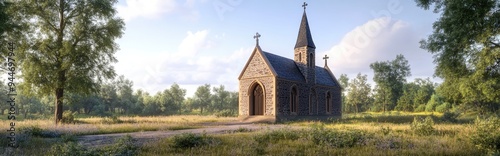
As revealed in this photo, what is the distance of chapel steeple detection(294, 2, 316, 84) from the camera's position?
1305 inches

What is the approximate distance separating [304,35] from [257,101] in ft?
31.4

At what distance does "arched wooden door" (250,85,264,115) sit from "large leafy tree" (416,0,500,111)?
1563cm

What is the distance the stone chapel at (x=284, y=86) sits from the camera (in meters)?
28.6

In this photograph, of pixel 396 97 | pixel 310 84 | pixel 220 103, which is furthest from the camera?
pixel 220 103

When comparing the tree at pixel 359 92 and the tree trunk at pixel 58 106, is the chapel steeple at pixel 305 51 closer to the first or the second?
the tree trunk at pixel 58 106

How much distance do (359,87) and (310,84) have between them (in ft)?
180

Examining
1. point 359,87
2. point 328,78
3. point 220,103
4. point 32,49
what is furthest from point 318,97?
point 220,103

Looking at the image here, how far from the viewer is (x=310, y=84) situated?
33.7 meters

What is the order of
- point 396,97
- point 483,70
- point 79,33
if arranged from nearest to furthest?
point 483,70
point 79,33
point 396,97

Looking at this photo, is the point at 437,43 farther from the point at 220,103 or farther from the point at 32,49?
the point at 220,103

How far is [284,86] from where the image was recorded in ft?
96.7

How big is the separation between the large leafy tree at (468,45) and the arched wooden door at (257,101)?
15625mm

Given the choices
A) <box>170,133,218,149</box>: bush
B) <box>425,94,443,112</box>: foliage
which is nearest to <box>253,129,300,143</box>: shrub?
<box>170,133,218,149</box>: bush

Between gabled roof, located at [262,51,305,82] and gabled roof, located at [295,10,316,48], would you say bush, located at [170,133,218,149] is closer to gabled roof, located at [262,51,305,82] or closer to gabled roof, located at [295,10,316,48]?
gabled roof, located at [262,51,305,82]
